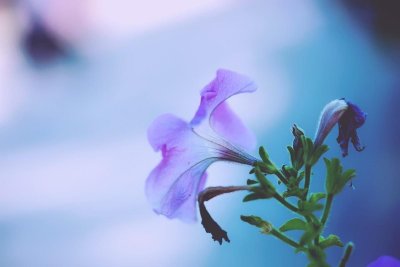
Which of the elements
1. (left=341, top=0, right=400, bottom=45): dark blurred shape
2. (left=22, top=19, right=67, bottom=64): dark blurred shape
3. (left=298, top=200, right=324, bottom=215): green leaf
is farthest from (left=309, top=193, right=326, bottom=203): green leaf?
(left=22, top=19, right=67, bottom=64): dark blurred shape

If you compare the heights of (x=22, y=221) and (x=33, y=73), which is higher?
(x=33, y=73)

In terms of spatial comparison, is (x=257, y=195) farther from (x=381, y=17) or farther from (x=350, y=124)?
(x=381, y=17)

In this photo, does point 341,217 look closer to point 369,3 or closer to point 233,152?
point 369,3

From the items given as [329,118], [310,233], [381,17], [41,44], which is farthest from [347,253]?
[41,44]

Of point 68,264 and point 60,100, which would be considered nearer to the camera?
point 68,264

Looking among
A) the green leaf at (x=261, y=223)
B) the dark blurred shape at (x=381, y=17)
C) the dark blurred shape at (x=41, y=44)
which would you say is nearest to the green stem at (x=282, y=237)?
the green leaf at (x=261, y=223)

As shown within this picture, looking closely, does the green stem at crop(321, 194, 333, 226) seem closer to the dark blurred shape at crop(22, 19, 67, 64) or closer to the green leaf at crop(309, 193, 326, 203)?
the green leaf at crop(309, 193, 326, 203)

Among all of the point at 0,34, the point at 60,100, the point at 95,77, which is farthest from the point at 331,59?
the point at 0,34
